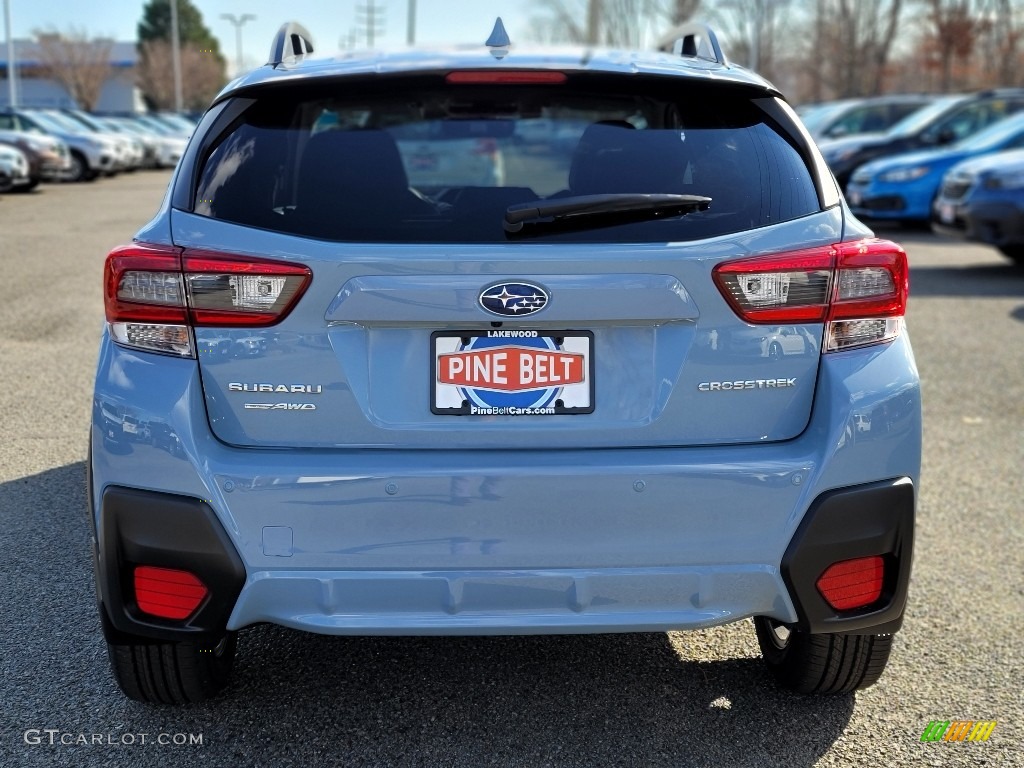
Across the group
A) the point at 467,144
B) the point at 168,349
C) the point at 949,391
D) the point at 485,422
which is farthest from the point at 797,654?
Result: the point at 467,144

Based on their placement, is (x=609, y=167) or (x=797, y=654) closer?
(x=609, y=167)

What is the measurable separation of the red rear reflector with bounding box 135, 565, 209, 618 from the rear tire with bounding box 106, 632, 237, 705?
0.64ft

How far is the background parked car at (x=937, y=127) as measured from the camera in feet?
54.8

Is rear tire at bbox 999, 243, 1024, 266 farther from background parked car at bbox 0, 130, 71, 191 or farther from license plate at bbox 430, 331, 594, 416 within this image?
background parked car at bbox 0, 130, 71, 191

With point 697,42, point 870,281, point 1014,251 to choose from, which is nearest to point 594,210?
A: point 870,281

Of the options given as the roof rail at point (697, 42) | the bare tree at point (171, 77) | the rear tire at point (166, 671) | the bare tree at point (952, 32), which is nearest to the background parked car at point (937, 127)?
the roof rail at point (697, 42)

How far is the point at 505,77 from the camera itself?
9.35 ft

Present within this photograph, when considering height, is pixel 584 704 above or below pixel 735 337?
below

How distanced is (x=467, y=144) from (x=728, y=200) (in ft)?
20.9

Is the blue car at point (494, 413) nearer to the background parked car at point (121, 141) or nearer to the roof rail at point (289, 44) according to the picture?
the roof rail at point (289, 44)

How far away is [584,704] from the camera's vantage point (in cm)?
313

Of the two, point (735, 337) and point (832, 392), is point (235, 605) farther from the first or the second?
point (832, 392)

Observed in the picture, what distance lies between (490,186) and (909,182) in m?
13.3

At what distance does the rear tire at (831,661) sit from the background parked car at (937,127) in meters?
14.3
